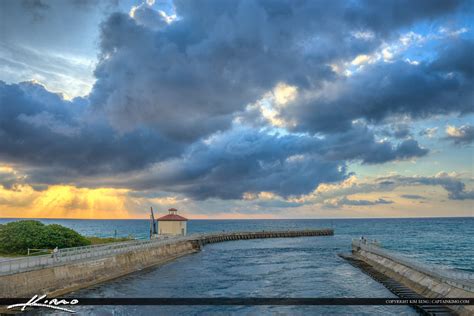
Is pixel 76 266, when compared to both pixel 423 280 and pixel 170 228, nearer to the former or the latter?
pixel 423 280

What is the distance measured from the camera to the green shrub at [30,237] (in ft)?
169

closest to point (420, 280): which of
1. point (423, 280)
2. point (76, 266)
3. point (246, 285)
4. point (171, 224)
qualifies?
point (423, 280)

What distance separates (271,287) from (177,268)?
786 inches

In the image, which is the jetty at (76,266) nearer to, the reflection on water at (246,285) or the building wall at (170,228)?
the reflection on water at (246,285)

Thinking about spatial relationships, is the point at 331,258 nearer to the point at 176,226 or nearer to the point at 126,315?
the point at 176,226

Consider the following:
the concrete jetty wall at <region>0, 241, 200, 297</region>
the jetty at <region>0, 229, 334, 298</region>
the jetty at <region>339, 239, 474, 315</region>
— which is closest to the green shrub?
the jetty at <region>0, 229, 334, 298</region>

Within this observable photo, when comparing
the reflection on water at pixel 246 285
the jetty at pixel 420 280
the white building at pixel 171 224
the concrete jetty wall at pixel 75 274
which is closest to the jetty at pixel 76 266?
the concrete jetty wall at pixel 75 274

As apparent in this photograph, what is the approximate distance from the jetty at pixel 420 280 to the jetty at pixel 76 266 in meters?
32.6

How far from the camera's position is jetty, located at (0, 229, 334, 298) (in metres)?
33.1

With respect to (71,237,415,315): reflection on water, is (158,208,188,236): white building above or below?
above

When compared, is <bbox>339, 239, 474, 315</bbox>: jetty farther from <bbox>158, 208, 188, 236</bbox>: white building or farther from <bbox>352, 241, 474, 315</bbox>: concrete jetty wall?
<bbox>158, 208, 188, 236</bbox>: white building

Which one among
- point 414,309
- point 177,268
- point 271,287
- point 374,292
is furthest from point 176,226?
point 414,309

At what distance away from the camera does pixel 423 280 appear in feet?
132

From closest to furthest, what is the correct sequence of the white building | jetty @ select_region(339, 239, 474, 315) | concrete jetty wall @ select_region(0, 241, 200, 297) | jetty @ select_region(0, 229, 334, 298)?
jetty @ select_region(339, 239, 474, 315) < concrete jetty wall @ select_region(0, 241, 200, 297) < jetty @ select_region(0, 229, 334, 298) < the white building
